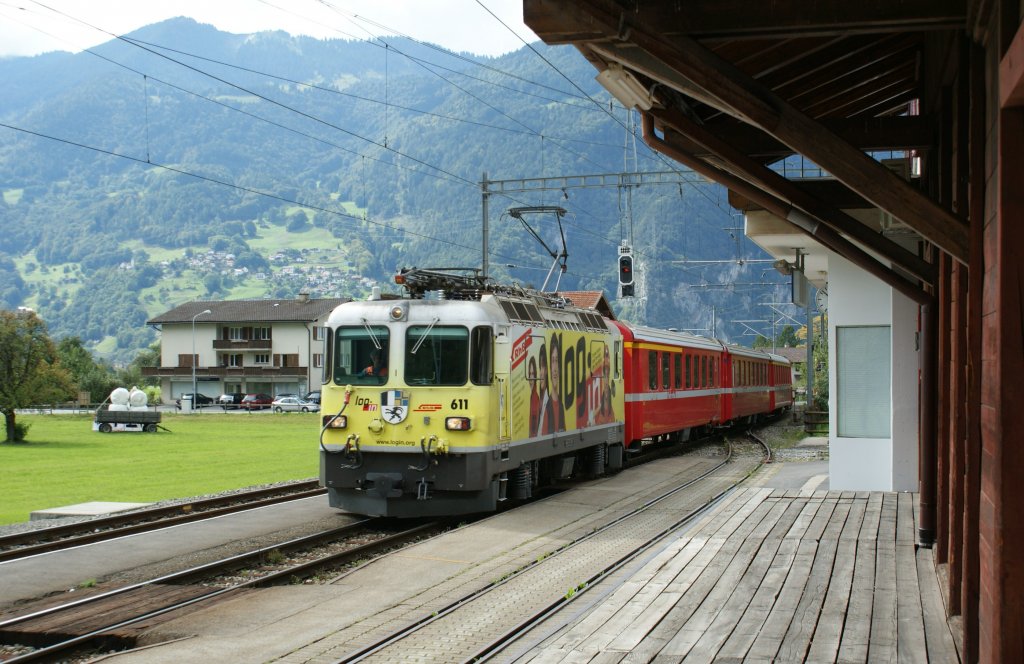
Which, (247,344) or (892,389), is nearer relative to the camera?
(892,389)

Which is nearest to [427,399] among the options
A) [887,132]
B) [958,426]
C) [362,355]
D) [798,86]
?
[362,355]

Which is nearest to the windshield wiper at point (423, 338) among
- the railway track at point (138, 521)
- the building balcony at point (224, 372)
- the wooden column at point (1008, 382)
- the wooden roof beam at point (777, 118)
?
the railway track at point (138, 521)

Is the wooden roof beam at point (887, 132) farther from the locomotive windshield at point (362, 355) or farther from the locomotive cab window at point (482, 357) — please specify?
the locomotive windshield at point (362, 355)

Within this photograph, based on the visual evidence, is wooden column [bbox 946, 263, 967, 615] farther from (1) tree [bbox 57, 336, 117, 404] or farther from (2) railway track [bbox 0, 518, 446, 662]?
(1) tree [bbox 57, 336, 117, 404]

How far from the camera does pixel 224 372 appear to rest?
82.8 metres

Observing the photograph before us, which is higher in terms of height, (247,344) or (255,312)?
(255,312)

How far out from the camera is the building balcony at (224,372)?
8144 cm

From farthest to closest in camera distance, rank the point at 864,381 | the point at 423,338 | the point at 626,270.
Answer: the point at 626,270 → the point at 864,381 → the point at 423,338

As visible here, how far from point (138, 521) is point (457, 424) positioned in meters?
4.78

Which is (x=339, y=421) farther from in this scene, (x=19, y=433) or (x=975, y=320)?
(x=19, y=433)

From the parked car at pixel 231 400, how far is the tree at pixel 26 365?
3418 cm

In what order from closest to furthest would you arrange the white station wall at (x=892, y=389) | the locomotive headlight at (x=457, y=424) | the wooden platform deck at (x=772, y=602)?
1. the wooden platform deck at (x=772, y=602)
2. the locomotive headlight at (x=457, y=424)
3. the white station wall at (x=892, y=389)

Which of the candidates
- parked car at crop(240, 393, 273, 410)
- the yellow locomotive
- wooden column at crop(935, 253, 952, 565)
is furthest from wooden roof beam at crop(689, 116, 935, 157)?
parked car at crop(240, 393, 273, 410)

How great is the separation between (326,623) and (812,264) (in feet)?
43.7
